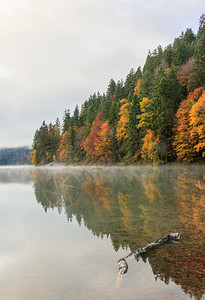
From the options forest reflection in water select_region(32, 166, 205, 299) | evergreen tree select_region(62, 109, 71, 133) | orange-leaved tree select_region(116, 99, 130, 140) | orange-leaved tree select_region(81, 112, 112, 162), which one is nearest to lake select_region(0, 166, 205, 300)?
forest reflection in water select_region(32, 166, 205, 299)

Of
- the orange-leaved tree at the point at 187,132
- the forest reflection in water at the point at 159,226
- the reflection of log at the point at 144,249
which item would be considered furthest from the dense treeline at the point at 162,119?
the reflection of log at the point at 144,249

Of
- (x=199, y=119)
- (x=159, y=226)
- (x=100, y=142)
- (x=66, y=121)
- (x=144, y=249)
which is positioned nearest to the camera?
(x=144, y=249)

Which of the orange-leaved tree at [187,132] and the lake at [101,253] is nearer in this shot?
the lake at [101,253]

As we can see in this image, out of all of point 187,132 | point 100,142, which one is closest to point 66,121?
point 100,142

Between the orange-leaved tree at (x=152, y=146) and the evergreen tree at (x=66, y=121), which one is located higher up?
the evergreen tree at (x=66, y=121)

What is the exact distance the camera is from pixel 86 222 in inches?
340

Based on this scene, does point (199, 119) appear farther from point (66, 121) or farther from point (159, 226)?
point (66, 121)

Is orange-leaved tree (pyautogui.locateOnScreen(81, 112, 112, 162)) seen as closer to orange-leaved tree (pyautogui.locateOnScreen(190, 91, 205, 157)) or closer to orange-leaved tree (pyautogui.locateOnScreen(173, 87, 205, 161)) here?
orange-leaved tree (pyautogui.locateOnScreen(173, 87, 205, 161))

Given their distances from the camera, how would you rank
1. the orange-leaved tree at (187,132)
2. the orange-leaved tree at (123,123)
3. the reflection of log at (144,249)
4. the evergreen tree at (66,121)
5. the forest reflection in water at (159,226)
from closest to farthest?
the forest reflection in water at (159,226)
the reflection of log at (144,249)
the orange-leaved tree at (187,132)
the orange-leaved tree at (123,123)
the evergreen tree at (66,121)

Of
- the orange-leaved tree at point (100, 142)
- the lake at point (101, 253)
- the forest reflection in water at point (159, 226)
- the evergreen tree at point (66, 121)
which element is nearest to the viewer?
the lake at point (101, 253)

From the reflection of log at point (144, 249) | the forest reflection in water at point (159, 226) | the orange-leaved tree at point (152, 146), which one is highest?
the orange-leaved tree at point (152, 146)

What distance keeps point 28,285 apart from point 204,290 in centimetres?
313

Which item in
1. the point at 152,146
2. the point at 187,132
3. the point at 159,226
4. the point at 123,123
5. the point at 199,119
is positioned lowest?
the point at 159,226

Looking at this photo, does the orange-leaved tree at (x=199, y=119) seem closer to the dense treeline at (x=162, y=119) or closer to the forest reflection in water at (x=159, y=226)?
the dense treeline at (x=162, y=119)
